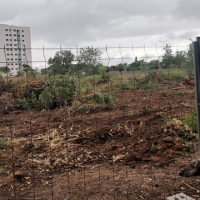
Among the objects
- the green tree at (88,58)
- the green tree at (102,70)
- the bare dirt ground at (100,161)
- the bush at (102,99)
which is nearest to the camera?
the bare dirt ground at (100,161)

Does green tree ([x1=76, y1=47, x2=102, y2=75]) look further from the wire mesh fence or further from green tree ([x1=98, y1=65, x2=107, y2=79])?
green tree ([x1=98, y1=65, x2=107, y2=79])

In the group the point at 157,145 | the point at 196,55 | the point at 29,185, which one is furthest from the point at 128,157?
the point at 196,55

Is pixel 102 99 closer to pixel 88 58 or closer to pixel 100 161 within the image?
pixel 88 58

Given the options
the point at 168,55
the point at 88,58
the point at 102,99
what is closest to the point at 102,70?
the point at 102,99

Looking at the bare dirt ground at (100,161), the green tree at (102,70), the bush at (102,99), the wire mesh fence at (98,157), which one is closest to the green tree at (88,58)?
the wire mesh fence at (98,157)

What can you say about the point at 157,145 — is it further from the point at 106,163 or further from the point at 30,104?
the point at 30,104

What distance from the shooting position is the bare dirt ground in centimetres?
306

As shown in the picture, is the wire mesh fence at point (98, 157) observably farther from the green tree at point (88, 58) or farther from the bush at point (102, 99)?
the bush at point (102, 99)

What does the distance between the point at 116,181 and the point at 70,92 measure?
24.4 ft

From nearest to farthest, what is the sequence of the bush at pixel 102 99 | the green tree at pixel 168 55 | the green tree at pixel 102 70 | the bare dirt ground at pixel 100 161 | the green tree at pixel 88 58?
the bare dirt ground at pixel 100 161 < the green tree at pixel 88 58 < the green tree at pixel 168 55 < the bush at pixel 102 99 < the green tree at pixel 102 70

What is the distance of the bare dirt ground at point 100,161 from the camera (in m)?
3.06

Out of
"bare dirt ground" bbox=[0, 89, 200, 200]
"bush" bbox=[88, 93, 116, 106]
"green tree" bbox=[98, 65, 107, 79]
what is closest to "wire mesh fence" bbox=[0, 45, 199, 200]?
"bare dirt ground" bbox=[0, 89, 200, 200]

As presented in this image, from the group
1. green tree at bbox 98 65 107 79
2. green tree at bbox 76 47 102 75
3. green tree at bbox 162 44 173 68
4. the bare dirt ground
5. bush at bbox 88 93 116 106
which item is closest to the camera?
the bare dirt ground

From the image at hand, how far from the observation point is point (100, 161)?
4.20m
